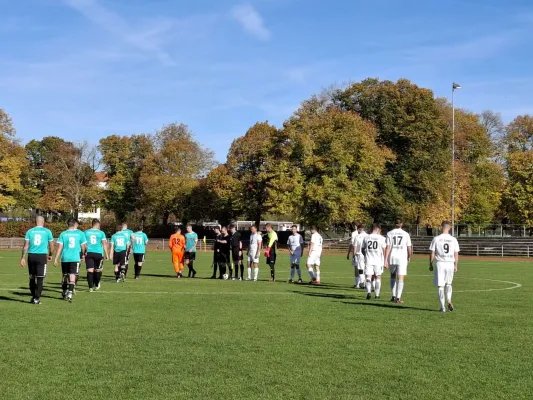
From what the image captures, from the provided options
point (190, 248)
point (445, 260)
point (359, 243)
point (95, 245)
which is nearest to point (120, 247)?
point (95, 245)

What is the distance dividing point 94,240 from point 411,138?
42.9 meters

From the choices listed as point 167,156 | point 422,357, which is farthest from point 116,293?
point 167,156

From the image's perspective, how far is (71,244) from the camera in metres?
15.8

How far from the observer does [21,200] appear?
77.2 meters

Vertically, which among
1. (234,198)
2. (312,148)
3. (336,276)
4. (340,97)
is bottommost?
(336,276)

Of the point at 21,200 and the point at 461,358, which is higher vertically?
the point at 21,200

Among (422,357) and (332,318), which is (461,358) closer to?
(422,357)

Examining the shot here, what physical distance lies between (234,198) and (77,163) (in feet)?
96.7

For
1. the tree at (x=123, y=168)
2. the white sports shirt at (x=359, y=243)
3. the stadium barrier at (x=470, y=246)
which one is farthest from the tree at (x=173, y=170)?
the white sports shirt at (x=359, y=243)

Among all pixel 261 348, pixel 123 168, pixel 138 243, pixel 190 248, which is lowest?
pixel 261 348

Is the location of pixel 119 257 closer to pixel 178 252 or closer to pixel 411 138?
pixel 178 252

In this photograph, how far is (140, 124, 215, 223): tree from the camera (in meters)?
66.5

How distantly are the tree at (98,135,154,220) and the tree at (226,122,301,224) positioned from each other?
54.6ft

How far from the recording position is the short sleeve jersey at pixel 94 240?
1722cm
